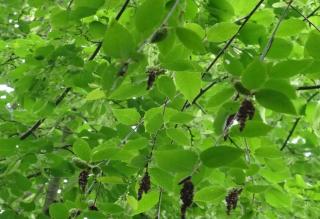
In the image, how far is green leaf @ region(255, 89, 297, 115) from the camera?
107 centimetres

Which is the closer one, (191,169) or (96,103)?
(191,169)

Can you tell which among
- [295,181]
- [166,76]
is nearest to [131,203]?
[166,76]

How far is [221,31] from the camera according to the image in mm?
1416

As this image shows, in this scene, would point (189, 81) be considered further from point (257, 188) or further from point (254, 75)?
point (257, 188)

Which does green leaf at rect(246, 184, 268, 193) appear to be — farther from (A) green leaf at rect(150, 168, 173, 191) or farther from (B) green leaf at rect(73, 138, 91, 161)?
(B) green leaf at rect(73, 138, 91, 161)

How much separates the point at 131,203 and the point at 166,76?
0.58 metres

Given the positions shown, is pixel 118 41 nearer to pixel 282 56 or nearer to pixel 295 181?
pixel 282 56

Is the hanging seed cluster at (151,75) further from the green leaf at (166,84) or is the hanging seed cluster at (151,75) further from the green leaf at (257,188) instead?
the green leaf at (257,188)

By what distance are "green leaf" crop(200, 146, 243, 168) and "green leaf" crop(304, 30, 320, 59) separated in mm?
467

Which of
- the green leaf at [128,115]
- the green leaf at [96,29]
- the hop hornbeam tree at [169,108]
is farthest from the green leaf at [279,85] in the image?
the green leaf at [96,29]

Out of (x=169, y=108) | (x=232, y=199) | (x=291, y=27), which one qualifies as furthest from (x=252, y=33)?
(x=232, y=199)

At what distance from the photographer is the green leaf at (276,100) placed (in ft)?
3.51

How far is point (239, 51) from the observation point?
1805 millimetres

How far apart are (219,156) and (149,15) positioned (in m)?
0.42
